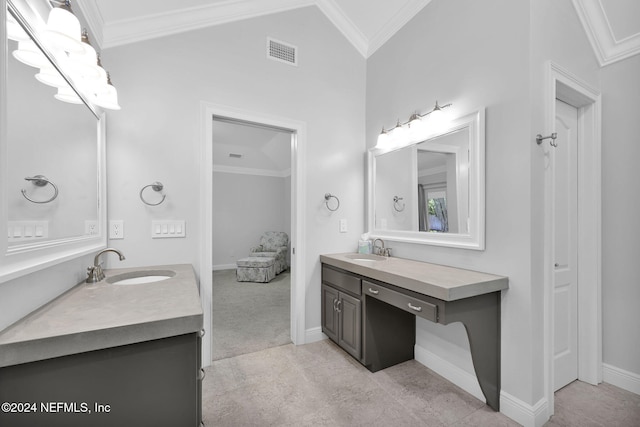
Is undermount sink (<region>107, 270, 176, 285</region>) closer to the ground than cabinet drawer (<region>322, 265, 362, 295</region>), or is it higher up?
higher up

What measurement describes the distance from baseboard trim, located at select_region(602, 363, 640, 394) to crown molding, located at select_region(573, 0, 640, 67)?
2206 mm

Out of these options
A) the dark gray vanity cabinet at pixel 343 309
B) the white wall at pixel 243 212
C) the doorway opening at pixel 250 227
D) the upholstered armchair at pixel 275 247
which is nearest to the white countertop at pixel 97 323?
the dark gray vanity cabinet at pixel 343 309

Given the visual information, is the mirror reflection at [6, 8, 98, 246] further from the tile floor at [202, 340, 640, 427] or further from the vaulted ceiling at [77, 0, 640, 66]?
the tile floor at [202, 340, 640, 427]

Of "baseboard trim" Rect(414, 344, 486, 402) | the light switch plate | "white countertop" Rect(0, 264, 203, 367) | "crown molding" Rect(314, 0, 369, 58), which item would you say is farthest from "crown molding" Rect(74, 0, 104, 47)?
"baseboard trim" Rect(414, 344, 486, 402)

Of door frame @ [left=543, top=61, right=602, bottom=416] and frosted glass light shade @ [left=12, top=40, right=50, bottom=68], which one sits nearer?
frosted glass light shade @ [left=12, top=40, right=50, bottom=68]

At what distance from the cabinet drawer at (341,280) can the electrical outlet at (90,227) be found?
5.84 ft

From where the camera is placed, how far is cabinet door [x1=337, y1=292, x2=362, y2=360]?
2.19 metres

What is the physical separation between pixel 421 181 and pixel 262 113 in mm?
1528

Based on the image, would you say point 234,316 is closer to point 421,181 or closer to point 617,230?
point 421,181

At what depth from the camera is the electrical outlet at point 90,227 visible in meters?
1.58

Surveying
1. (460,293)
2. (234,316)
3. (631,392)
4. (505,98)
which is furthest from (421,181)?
(234,316)

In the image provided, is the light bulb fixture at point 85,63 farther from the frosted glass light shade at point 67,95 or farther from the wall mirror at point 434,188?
the wall mirror at point 434,188

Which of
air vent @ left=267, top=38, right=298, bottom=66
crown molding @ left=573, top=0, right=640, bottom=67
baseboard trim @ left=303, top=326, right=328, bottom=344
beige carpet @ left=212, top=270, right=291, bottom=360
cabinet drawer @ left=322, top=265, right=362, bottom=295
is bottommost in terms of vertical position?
beige carpet @ left=212, top=270, right=291, bottom=360

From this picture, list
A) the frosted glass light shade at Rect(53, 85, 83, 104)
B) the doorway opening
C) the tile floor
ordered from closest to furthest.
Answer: the frosted glass light shade at Rect(53, 85, 83, 104) < the tile floor < the doorway opening
